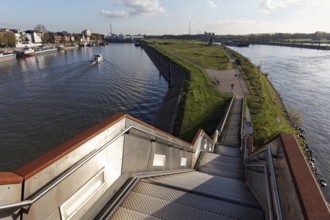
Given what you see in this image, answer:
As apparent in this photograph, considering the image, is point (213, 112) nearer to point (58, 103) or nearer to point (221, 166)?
point (221, 166)

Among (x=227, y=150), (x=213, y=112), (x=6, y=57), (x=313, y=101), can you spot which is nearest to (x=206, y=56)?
(x=313, y=101)

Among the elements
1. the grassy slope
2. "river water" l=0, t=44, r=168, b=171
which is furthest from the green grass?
the grassy slope

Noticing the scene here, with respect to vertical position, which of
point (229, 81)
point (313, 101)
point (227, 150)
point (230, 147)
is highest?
point (229, 81)

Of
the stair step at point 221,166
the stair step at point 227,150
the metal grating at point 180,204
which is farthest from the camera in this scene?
the stair step at point 227,150

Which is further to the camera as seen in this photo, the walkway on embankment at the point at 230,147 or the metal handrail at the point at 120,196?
the walkway on embankment at the point at 230,147

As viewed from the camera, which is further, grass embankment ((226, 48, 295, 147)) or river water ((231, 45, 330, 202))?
river water ((231, 45, 330, 202))

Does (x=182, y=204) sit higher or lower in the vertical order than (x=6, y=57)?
higher

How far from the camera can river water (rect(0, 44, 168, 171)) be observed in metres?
18.8

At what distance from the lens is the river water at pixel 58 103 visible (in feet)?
61.7

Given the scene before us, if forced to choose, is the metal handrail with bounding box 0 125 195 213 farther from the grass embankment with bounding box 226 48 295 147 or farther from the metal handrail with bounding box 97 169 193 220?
the grass embankment with bounding box 226 48 295 147

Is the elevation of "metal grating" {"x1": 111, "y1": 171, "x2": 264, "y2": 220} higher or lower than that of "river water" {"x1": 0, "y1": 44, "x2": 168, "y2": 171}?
higher

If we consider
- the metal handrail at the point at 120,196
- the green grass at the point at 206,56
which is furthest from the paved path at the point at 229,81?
the metal handrail at the point at 120,196

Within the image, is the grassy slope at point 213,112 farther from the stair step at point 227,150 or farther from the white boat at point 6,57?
the white boat at point 6,57

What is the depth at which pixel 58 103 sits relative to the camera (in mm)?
28344
